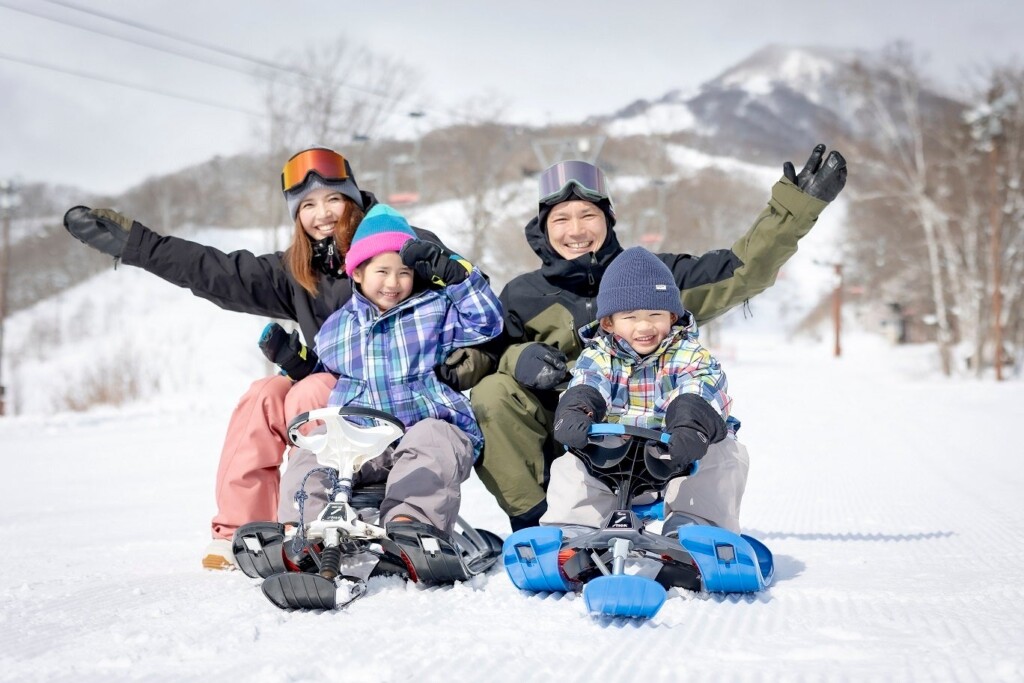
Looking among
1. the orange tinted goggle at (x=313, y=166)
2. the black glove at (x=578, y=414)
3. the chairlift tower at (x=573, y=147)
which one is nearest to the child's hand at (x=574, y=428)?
the black glove at (x=578, y=414)

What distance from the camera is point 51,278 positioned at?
145ft

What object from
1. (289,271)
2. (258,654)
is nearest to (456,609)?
(258,654)

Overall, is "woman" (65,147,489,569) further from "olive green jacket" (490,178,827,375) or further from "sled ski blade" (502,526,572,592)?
"sled ski blade" (502,526,572,592)

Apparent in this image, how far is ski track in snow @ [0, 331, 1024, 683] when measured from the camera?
4.84 feet

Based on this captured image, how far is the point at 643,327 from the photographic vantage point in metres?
2.54

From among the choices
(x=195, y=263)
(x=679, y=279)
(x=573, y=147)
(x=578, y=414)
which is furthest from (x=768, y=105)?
(x=578, y=414)

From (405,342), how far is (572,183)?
3.09 feet

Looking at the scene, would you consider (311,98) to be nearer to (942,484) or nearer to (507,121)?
(507,121)

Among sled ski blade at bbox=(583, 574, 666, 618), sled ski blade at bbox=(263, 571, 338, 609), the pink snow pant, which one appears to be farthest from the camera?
the pink snow pant

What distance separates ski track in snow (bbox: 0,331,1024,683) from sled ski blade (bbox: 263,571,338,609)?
4 cm

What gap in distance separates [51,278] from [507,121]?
33.1 m

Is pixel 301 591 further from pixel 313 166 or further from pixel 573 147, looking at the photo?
pixel 573 147

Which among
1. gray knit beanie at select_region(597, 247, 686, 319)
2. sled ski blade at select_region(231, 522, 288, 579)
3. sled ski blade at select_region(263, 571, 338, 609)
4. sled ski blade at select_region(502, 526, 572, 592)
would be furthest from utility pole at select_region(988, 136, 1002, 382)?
sled ski blade at select_region(263, 571, 338, 609)

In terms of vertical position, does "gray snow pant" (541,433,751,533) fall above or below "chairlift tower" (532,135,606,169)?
below
